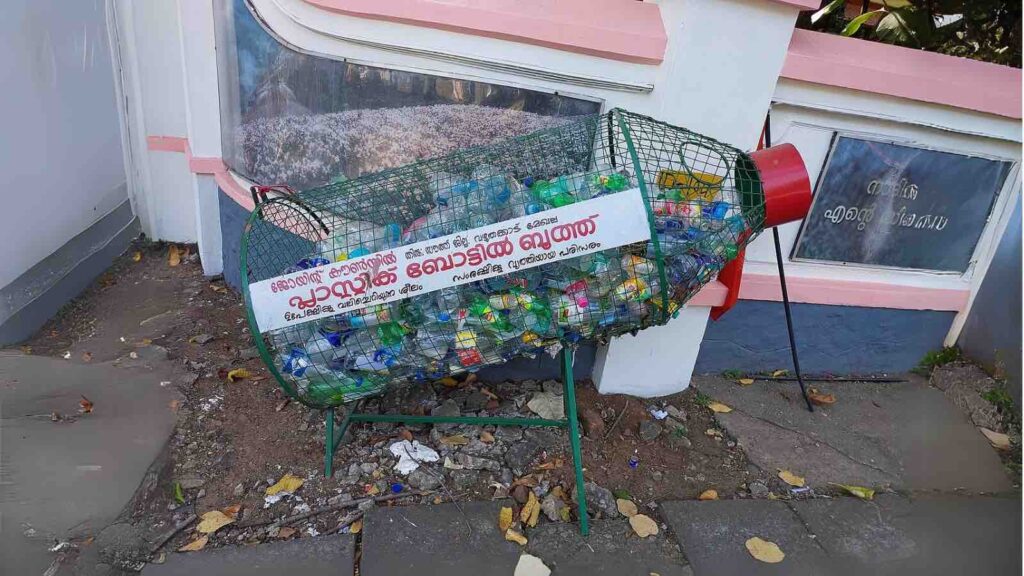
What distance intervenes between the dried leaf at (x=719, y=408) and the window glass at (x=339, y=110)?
1.56m

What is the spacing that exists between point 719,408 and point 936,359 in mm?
1406

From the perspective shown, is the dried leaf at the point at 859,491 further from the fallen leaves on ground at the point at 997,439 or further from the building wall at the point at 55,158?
the building wall at the point at 55,158

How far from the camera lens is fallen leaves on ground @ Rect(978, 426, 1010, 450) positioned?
3.09m

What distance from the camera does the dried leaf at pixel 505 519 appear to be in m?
2.39

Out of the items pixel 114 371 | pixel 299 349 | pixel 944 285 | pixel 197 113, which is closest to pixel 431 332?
pixel 299 349

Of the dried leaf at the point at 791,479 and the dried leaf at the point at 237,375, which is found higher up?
the dried leaf at the point at 791,479

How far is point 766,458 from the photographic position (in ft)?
9.52

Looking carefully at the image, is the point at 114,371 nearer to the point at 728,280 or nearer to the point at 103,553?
the point at 103,553

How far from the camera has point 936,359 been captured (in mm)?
3557

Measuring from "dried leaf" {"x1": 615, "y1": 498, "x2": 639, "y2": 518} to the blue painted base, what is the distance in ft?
3.48

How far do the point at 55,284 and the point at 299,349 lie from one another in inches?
95.5

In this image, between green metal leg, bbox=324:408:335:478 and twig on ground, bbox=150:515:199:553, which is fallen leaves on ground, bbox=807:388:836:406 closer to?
green metal leg, bbox=324:408:335:478

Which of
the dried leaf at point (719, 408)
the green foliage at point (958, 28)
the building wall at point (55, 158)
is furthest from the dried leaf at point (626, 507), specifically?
the building wall at point (55, 158)

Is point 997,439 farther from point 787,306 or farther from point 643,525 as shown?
point 643,525
